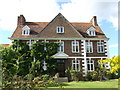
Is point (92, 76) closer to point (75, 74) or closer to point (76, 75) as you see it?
point (76, 75)

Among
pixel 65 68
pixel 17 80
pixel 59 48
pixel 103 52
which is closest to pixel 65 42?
pixel 59 48

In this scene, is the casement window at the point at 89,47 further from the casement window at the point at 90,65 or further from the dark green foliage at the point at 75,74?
the dark green foliage at the point at 75,74

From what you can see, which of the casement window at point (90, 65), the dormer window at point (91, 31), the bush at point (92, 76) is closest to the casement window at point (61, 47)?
the casement window at point (90, 65)

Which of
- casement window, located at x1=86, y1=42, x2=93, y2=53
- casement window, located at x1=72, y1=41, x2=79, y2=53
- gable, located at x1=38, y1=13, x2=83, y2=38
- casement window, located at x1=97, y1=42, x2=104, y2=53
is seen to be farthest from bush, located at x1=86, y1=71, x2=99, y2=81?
gable, located at x1=38, y1=13, x2=83, y2=38

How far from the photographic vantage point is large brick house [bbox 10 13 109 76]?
72.3ft

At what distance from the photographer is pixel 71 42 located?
2250 centimetres

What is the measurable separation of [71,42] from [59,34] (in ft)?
6.54

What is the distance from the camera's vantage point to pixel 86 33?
24.1 m

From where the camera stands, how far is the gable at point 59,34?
2261 centimetres

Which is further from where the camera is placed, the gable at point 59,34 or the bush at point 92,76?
the gable at point 59,34

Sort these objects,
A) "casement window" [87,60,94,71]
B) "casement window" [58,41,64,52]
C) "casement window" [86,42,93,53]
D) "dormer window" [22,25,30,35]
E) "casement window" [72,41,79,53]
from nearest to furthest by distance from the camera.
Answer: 1. "casement window" [58,41,64,52]
2. "casement window" [87,60,94,71]
3. "casement window" [72,41,79,53]
4. "casement window" [86,42,93,53]
5. "dormer window" [22,25,30,35]

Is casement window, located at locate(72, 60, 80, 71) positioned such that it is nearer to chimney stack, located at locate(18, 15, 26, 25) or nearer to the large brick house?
the large brick house

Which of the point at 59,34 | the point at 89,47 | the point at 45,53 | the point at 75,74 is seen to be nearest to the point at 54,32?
the point at 59,34

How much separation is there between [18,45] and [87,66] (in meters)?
9.54
